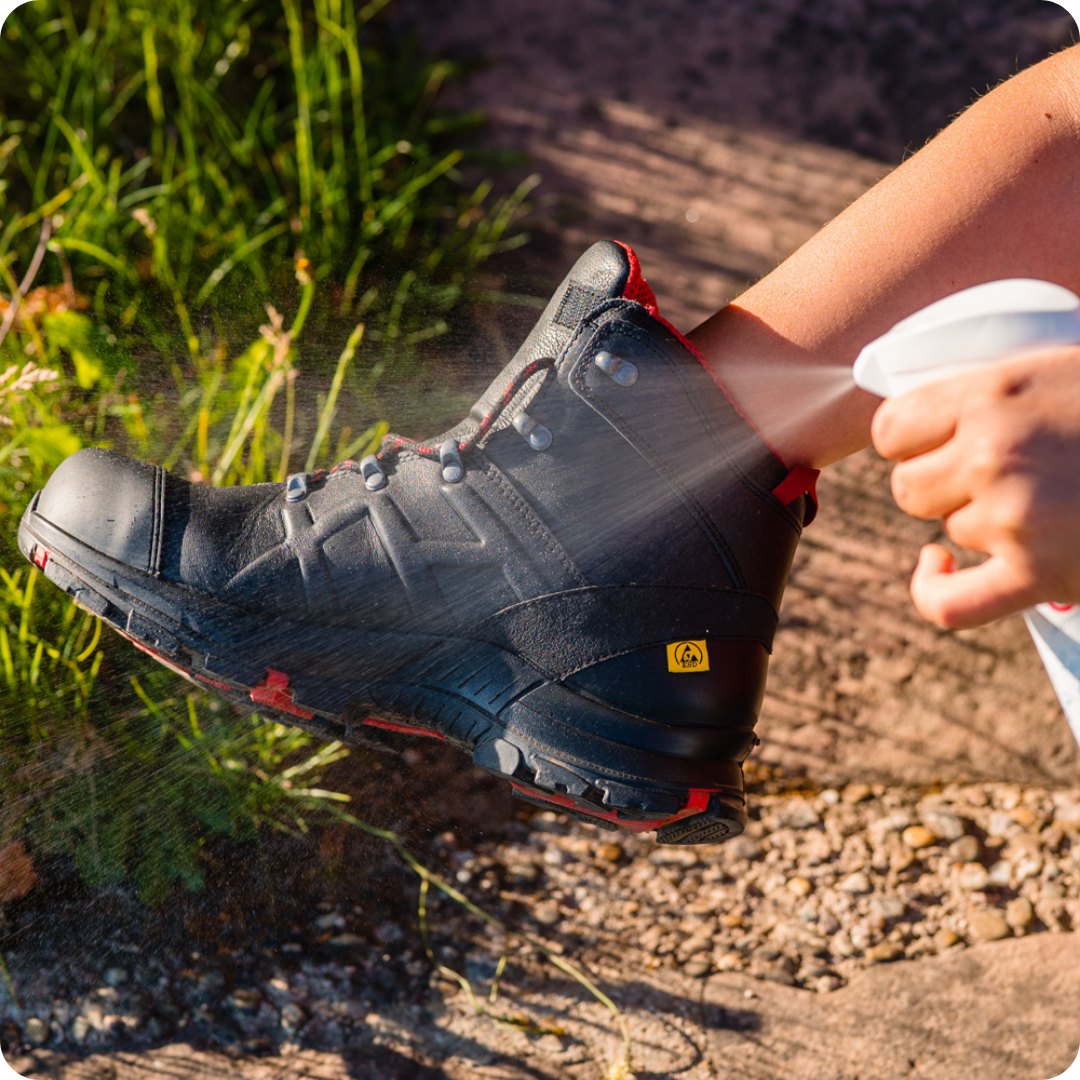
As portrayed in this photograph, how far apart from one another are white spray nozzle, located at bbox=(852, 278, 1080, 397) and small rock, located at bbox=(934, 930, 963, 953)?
1085 millimetres

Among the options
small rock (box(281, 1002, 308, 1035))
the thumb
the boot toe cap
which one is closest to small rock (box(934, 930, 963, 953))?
the thumb

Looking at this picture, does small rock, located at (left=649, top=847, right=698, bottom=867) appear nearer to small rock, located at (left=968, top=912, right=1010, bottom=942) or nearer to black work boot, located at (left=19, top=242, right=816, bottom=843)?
black work boot, located at (left=19, top=242, right=816, bottom=843)

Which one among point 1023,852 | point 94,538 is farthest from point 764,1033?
point 94,538

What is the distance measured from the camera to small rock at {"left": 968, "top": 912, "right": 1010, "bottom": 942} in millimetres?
1543

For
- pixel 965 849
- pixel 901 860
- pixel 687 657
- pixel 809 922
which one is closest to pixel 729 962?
pixel 809 922

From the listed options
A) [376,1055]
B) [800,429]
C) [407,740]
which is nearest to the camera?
[800,429]

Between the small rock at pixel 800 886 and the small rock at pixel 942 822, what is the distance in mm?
263

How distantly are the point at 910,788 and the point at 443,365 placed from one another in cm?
140

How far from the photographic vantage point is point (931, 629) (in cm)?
195

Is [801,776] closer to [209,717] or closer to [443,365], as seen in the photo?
[209,717]

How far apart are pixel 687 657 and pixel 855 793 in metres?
0.67

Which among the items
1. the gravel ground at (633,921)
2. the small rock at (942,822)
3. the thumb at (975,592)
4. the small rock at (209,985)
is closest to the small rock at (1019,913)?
the gravel ground at (633,921)

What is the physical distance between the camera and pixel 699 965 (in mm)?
1520

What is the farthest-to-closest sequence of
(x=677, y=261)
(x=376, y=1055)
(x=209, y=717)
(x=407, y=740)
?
1. (x=677, y=261)
2. (x=407, y=740)
3. (x=209, y=717)
4. (x=376, y=1055)
